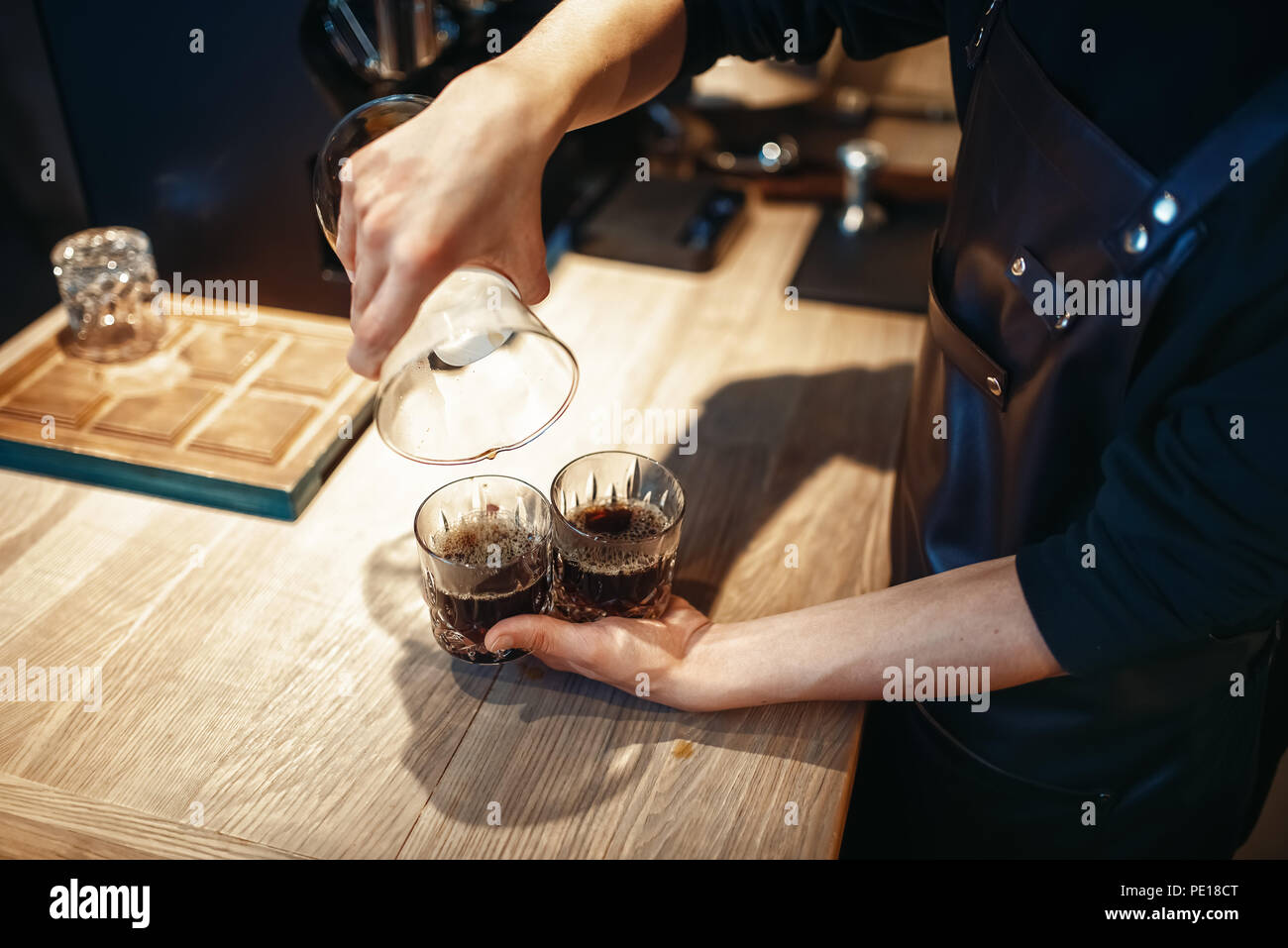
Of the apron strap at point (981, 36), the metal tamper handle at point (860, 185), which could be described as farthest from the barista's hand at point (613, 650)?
the metal tamper handle at point (860, 185)

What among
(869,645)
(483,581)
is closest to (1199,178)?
(869,645)

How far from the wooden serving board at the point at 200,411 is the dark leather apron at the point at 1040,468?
814 mm

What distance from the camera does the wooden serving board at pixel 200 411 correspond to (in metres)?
1.28

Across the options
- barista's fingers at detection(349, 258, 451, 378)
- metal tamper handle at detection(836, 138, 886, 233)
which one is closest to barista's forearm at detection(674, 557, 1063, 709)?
barista's fingers at detection(349, 258, 451, 378)

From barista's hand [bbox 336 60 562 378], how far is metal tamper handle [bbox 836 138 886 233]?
4.02 ft

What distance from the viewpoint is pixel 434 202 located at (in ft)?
2.67

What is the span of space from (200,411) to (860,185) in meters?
1.35

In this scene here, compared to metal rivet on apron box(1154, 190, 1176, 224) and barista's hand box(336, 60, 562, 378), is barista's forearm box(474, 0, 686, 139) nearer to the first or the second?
barista's hand box(336, 60, 562, 378)

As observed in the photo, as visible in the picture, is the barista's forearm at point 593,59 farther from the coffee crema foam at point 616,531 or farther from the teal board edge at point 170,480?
the teal board edge at point 170,480

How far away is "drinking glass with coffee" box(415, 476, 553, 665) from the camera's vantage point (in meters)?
1.02

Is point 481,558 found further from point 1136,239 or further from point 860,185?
point 860,185
